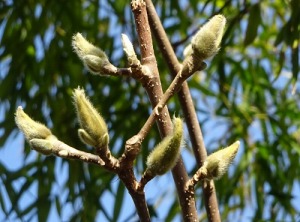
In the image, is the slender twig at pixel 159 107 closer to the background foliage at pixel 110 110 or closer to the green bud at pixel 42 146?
the green bud at pixel 42 146

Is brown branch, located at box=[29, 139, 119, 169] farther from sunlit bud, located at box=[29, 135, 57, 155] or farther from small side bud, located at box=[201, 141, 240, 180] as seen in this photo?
small side bud, located at box=[201, 141, 240, 180]

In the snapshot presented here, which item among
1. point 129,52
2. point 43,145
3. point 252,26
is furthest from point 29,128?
point 252,26

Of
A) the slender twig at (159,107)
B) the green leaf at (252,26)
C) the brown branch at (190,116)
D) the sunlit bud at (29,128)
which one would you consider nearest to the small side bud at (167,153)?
the slender twig at (159,107)

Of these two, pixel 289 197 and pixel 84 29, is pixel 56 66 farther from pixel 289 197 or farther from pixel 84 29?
pixel 289 197

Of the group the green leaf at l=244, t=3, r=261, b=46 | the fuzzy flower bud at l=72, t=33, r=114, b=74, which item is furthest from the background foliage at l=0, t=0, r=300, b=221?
the fuzzy flower bud at l=72, t=33, r=114, b=74

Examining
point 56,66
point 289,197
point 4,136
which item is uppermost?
point 56,66

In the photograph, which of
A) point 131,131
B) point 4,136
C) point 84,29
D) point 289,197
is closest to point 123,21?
point 84,29

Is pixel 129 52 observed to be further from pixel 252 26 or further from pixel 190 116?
pixel 252 26
